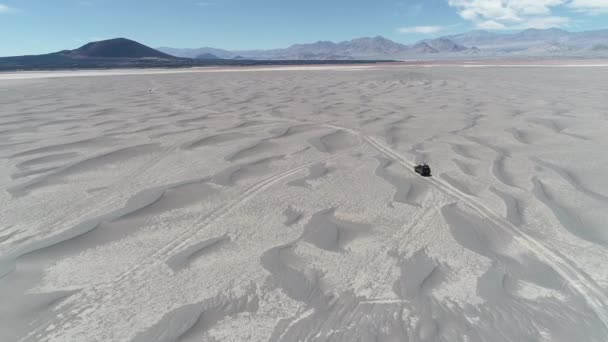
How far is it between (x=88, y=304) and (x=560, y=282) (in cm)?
270

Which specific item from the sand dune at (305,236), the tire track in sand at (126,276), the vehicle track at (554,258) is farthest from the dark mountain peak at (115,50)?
the vehicle track at (554,258)

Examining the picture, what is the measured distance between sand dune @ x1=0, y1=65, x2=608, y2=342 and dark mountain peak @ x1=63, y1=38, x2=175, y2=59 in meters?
86.3

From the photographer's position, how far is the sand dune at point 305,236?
1.91 m

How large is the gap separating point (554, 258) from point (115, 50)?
9740 cm

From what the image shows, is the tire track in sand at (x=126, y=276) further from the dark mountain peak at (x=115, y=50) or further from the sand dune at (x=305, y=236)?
the dark mountain peak at (x=115, y=50)

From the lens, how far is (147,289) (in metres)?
2.16

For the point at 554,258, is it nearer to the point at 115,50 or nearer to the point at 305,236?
the point at 305,236

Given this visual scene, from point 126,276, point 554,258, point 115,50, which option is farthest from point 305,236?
point 115,50

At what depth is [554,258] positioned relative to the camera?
242 centimetres

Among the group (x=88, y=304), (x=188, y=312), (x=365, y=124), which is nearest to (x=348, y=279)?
(x=188, y=312)

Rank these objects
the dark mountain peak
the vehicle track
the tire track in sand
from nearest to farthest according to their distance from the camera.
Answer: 1. the tire track in sand
2. the vehicle track
3. the dark mountain peak

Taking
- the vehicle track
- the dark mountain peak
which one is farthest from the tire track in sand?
the dark mountain peak

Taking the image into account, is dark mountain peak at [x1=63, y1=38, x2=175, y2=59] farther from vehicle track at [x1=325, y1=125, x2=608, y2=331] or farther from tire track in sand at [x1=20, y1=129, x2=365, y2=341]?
vehicle track at [x1=325, y1=125, x2=608, y2=331]

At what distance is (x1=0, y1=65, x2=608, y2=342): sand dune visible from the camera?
191 centimetres
